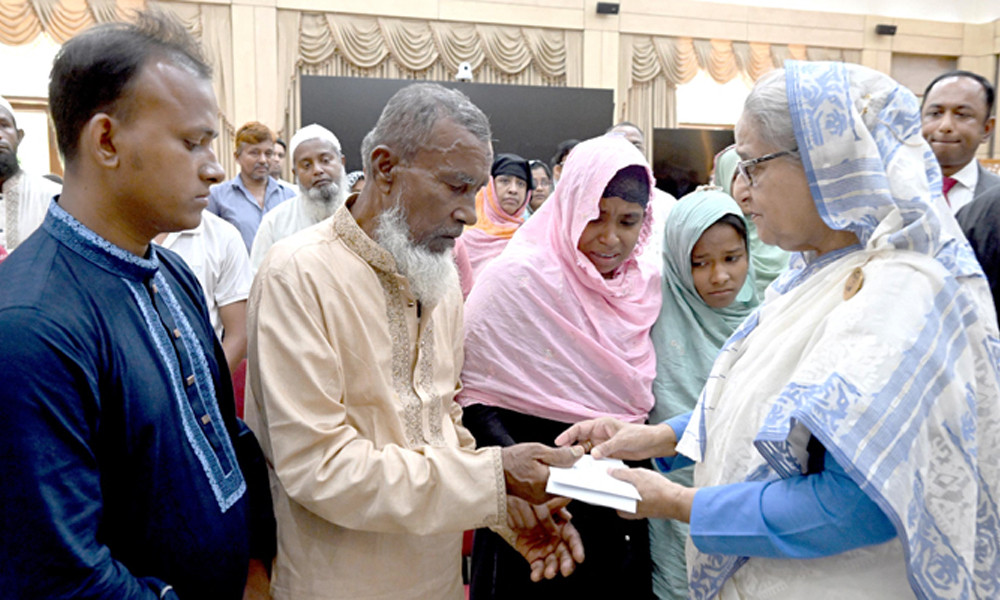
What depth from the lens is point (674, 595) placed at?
6.77 ft

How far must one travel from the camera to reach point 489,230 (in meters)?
5.27

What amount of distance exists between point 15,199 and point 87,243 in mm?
2229

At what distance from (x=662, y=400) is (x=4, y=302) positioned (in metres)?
1.67

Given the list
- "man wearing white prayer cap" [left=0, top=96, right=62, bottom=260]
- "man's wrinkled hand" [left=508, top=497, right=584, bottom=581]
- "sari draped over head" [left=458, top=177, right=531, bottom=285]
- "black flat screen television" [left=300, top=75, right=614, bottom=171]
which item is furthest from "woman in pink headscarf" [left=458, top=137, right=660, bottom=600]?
"black flat screen television" [left=300, top=75, right=614, bottom=171]

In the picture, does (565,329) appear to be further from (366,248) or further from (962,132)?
(962,132)

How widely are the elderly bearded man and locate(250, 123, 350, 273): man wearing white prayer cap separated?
8.69ft

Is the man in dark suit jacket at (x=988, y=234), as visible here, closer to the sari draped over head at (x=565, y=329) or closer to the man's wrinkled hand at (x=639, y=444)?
the sari draped over head at (x=565, y=329)

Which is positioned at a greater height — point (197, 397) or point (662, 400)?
point (197, 397)

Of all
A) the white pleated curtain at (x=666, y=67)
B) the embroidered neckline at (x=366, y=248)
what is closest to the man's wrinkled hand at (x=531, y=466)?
the embroidered neckline at (x=366, y=248)

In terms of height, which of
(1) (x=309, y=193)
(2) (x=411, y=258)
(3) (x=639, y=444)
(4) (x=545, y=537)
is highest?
(1) (x=309, y=193)

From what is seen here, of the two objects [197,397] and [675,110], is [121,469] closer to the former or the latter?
[197,397]

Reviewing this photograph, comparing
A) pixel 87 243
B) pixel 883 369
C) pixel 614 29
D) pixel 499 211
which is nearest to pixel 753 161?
pixel 883 369

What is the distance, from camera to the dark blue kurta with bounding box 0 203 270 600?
3.06 ft

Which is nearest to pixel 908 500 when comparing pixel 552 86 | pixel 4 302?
pixel 4 302
